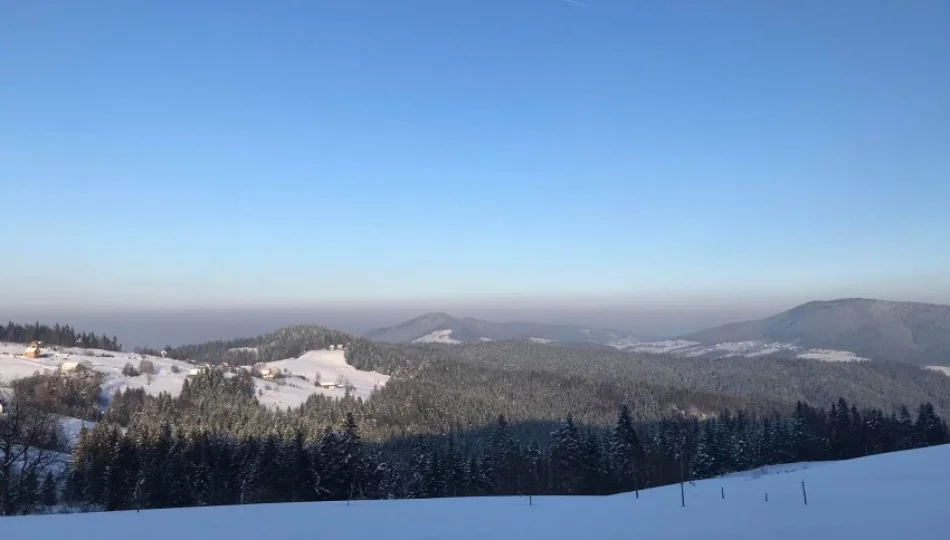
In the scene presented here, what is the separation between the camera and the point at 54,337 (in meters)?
144

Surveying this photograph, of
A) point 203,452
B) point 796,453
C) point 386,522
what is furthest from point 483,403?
point 386,522

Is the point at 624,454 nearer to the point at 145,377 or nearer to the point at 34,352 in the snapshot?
the point at 145,377

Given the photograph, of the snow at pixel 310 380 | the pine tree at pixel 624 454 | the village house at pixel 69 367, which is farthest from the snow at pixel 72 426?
the pine tree at pixel 624 454

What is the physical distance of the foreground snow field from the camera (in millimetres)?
12852

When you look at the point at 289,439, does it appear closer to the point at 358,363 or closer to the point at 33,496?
the point at 33,496

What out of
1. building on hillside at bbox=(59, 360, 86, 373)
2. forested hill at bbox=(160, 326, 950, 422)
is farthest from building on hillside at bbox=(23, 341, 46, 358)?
forested hill at bbox=(160, 326, 950, 422)

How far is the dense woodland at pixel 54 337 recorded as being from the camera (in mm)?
139250

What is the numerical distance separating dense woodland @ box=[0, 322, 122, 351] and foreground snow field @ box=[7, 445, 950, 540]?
16240 centimetres

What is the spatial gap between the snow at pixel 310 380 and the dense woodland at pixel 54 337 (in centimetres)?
4745

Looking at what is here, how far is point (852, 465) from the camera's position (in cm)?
2530

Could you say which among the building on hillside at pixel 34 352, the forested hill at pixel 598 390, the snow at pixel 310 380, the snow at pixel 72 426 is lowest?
the forested hill at pixel 598 390

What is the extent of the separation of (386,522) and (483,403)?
104 meters

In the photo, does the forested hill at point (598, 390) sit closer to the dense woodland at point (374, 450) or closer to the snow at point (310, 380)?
the snow at point (310, 380)

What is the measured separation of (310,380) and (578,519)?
142595 millimetres
